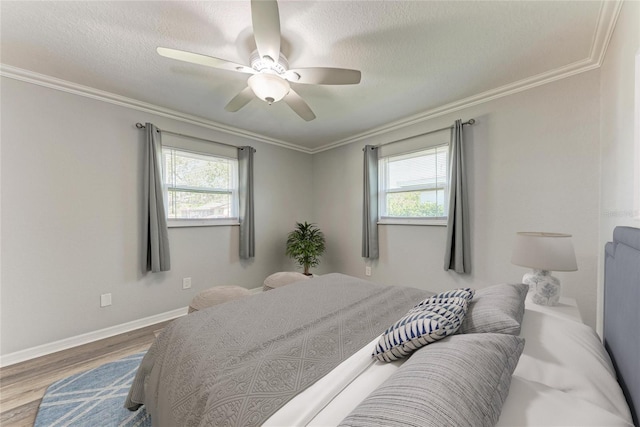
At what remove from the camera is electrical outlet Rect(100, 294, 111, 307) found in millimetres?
2565

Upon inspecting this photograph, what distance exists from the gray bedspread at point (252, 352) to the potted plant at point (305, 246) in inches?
81.1

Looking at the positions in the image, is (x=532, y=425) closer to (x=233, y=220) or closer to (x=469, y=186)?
(x=469, y=186)

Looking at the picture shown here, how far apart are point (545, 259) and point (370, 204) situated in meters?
2.15

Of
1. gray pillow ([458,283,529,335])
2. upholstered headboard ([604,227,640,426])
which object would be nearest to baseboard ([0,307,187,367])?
gray pillow ([458,283,529,335])

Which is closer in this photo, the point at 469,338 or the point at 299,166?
the point at 469,338

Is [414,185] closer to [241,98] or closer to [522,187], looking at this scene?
[522,187]

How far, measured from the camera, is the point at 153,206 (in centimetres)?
276

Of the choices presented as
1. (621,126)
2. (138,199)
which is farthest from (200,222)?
(621,126)

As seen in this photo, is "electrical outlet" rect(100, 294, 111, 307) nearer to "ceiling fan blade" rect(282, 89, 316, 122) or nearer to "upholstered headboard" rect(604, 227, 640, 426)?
"ceiling fan blade" rect(282, 89, 316, 122)

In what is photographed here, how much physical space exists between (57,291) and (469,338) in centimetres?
333

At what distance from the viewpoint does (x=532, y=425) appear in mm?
619

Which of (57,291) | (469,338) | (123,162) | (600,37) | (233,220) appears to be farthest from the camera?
(233,220)

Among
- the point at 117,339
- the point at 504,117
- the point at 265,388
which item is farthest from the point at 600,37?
the point at 117,339

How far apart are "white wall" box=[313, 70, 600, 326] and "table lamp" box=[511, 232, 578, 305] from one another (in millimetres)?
846
